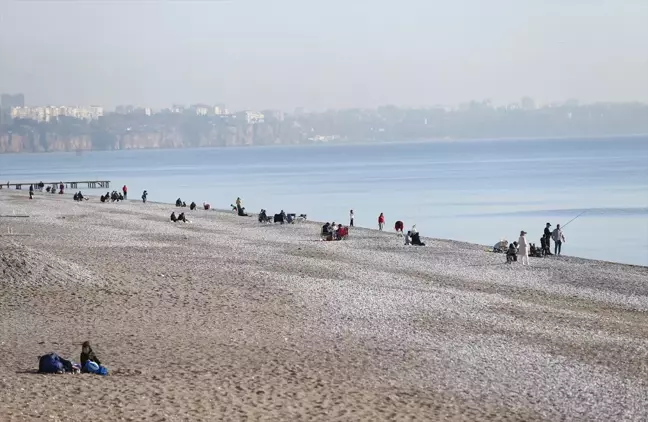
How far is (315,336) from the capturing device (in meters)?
17.8

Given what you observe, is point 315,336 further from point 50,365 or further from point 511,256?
point 511,256

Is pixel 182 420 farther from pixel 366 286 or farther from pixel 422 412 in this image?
pixel 366 286

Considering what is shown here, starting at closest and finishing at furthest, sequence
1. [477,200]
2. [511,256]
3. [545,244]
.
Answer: [511,256], [545,244], [477,200]

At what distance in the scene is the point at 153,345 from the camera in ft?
54.3

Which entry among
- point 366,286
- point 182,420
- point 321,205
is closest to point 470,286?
point 366,286

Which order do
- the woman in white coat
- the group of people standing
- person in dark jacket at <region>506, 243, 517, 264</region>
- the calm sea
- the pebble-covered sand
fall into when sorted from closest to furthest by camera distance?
1. the pebble-covered sand
2. the woman in white coat
3. the group of people standing
4. person in dark jacket at <region>506, 243, 517, 264</region>
5. the calm sea

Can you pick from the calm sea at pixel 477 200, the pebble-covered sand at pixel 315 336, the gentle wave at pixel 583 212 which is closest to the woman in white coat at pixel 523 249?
the pebble-covered sand at pixel 315 336

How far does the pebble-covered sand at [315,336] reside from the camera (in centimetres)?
1295

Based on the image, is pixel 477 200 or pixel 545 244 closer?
pixel 545 244

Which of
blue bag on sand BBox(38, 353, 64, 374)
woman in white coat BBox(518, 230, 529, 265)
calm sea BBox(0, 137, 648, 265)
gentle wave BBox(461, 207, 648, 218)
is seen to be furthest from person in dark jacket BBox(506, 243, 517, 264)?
gentle wave BBox(461, 207, 648, 218)

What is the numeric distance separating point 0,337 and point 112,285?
17.6 feet

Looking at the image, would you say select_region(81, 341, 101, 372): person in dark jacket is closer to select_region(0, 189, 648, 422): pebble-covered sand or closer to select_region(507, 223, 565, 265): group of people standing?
select_region(0, 189, 648, 422): pebble-covered sand

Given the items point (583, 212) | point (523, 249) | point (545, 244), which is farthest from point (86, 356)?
point (583, 212)

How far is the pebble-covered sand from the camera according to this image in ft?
42.5
